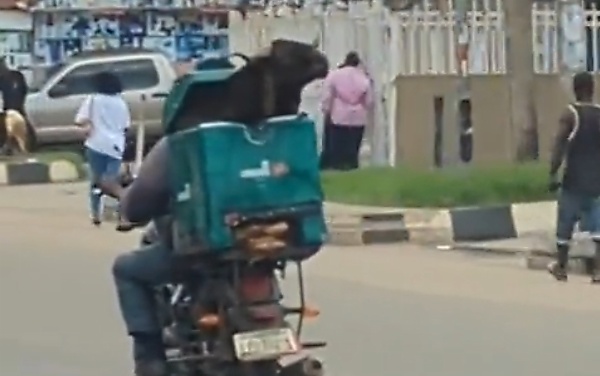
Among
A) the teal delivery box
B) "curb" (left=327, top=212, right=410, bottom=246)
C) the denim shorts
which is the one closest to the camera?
the teal delivery box

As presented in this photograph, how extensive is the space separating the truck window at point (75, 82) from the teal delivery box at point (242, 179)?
24.4 meters

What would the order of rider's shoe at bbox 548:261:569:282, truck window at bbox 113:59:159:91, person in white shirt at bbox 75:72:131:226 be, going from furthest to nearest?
truck window at bbox 113:59:159:91
person in white shirt at bbox 75:72:131:226
rider's shoe at bbox 548:261:569:282

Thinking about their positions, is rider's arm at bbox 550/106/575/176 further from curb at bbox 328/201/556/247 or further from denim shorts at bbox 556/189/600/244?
curb at bbox 328/201/556/247

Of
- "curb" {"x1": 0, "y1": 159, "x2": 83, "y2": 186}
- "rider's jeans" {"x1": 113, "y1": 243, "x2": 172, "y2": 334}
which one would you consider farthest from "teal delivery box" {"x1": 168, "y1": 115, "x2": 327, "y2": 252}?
"curb" {"x1": 0, "y1": 159, "x2": 83, "y2": 186}

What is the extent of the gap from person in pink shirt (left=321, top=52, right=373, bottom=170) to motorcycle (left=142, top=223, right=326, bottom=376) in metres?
14.6

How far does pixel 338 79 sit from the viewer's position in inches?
903

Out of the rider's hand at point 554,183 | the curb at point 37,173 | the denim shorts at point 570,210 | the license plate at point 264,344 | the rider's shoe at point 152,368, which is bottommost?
the curb at point 37,173

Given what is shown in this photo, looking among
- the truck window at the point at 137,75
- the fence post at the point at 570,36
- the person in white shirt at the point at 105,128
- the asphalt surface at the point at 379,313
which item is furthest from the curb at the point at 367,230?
the truck window at the point at 137,75

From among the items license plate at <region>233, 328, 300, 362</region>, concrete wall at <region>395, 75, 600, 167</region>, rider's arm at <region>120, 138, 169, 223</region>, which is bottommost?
concrete wall at <region>395, 75, 600, 167</region>

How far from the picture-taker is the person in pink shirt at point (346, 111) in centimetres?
2281

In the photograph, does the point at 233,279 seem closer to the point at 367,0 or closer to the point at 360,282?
the point at 360,282

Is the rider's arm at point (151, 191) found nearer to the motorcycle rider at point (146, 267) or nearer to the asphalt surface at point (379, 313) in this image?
the motorcycle rider at point (146, 267)

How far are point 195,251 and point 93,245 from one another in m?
9.47

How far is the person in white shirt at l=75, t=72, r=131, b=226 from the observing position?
18562 millimetres
